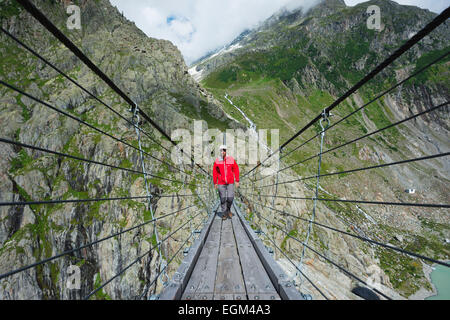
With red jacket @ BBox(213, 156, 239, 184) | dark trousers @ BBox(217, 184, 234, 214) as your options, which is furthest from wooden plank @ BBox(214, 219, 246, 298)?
red jacket @ BBox(213, 156, 239, 184)

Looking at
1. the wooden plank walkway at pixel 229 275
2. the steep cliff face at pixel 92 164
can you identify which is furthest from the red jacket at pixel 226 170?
the steep cliff face at pixel 92 164

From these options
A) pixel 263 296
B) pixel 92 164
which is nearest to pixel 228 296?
pixel 263 296

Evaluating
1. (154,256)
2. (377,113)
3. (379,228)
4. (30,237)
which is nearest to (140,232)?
(154,256)

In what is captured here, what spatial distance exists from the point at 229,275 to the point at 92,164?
49576mm

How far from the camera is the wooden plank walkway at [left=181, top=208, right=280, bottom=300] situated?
269 centimetres

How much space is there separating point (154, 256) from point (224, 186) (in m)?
30.8

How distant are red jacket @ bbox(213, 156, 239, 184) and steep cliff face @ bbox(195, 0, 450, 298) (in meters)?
2.91

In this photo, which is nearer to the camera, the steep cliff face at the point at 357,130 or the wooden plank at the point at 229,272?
the wooden plank at the point at 229,272

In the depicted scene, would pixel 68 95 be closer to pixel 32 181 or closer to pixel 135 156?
pixel 32 181

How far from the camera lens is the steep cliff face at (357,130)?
29969 mm

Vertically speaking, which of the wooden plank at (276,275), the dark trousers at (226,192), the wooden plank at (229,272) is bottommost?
the wooden plank at (229,272)

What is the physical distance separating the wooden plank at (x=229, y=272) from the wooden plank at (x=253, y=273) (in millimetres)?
88

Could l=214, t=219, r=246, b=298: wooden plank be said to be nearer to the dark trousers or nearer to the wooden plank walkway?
the wooden plank walkway

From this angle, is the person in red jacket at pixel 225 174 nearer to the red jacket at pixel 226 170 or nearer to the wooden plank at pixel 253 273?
the red jacket at pixel 226 170
